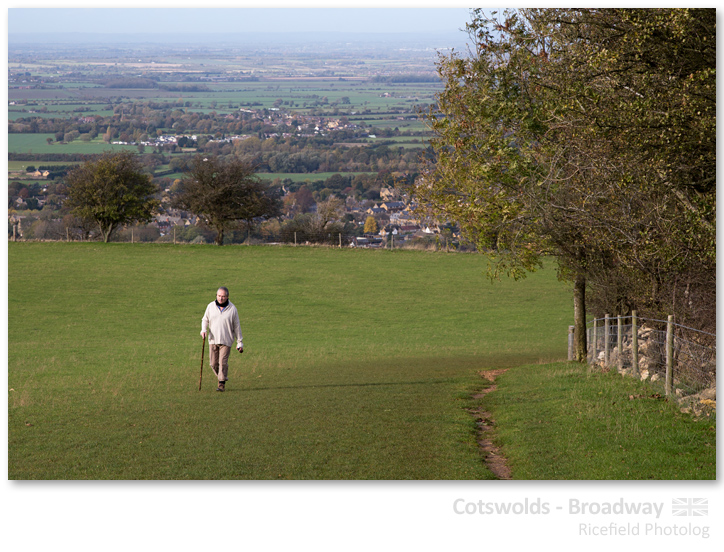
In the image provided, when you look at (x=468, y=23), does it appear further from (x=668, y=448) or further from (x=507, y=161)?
(x=668, y=448)

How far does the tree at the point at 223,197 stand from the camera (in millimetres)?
49625

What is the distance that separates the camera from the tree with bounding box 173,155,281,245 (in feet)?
163

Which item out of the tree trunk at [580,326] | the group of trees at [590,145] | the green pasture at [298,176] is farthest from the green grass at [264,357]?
the green pasture at [298,176]

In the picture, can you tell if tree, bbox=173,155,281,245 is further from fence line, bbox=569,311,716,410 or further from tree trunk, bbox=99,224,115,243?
fence line, bbox=569,311,716,410

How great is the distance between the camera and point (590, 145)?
35.2 feet

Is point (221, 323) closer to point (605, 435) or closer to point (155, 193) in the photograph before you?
point (605, 435)

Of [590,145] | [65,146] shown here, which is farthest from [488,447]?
[65,146]

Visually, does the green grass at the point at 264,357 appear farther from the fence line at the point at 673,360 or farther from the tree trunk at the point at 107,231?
the tree trunk at the point at 107,231

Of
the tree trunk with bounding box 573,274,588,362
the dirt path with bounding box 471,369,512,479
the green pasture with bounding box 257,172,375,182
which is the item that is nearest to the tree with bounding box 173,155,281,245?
the green pasture with bounding box 257,172,375,182

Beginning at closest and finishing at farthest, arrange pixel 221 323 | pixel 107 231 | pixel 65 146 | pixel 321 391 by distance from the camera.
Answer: pixel 221 323 → pixel 321 391 → pixel 65 146 → pixel 107 231

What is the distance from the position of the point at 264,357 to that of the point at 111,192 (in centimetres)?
3248

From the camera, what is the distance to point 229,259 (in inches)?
1663
